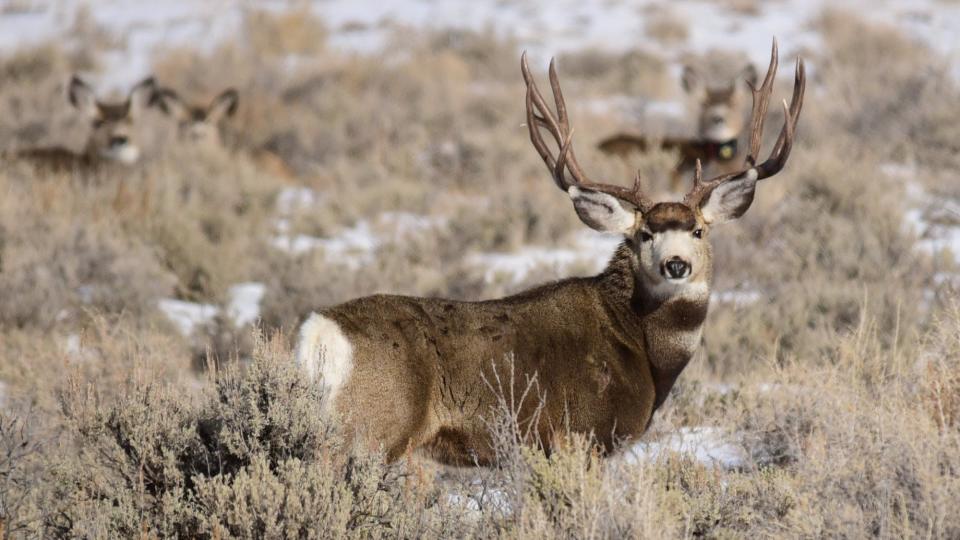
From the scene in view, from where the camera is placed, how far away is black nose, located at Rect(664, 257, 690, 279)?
5.07 metres

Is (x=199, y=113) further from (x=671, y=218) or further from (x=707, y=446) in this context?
(x=671, y=218)

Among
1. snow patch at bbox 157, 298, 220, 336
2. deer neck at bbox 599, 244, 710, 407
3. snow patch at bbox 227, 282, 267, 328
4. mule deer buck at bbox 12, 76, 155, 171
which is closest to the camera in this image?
deer neck at bbox 599, 244, 710, 407

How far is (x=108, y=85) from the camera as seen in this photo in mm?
17922

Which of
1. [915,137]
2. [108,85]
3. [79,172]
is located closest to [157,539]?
[79,172]

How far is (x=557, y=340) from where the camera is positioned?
17.1 ft

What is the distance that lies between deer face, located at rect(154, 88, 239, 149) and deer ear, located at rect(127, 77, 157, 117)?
0.11 meters

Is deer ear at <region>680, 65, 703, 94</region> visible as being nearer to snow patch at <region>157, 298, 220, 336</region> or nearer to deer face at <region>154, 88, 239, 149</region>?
deer face at <region>154, 88, 239, 149</region>

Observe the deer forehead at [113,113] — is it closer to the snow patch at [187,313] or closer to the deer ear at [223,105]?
the deer ear at [223,105]

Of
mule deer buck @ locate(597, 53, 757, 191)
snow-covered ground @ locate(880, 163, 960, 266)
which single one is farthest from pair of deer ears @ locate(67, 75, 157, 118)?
snow-covered ground @ locate(880, 163, 960, 266)

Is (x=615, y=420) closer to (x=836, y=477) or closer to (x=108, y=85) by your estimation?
(x=836, y=477)

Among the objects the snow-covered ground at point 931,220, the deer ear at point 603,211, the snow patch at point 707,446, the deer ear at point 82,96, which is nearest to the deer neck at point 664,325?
the deer ear at point 603,211

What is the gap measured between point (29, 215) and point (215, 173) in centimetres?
325

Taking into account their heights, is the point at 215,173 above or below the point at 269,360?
below

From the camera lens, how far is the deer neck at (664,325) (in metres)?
5.33
